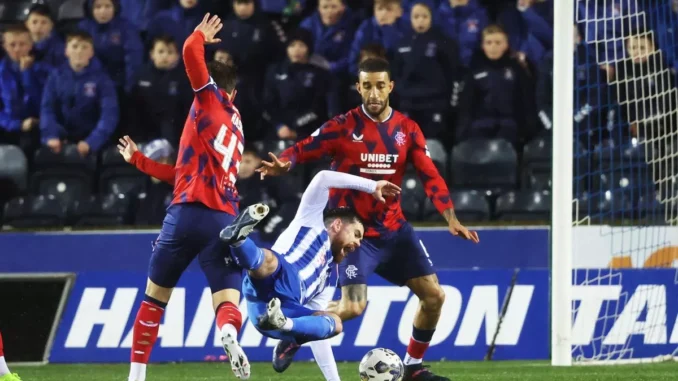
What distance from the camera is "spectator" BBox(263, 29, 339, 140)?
43.0 feet

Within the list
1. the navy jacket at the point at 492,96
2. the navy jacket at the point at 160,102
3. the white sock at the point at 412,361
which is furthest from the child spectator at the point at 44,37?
the white sock at the point at 412,361

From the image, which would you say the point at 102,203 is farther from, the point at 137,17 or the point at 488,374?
the point at 488,374

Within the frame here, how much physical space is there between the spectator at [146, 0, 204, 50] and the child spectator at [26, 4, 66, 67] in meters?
0.98

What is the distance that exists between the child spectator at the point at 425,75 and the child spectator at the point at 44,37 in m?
3.72

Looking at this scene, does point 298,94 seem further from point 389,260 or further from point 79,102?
point 389,260

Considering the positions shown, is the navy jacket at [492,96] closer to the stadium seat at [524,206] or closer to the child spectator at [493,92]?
the child spectator at [493,92]

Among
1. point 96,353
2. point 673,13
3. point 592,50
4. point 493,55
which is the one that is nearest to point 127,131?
point 96,353

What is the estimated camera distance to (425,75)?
510 inches

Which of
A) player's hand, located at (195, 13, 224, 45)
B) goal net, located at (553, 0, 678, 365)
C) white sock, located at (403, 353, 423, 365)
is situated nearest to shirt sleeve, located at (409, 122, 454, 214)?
white sock, located at (403, 353, 423, 365)

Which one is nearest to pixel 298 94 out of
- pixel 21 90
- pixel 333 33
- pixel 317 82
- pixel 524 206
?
pixel 317 82

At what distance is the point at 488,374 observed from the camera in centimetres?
957

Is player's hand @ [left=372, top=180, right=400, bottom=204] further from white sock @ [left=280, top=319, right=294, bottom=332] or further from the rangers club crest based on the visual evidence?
white sock @ [left=280, top=319, right=294, bottom=332]

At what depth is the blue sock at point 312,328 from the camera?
707 cm

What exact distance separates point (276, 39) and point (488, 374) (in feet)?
17.9
